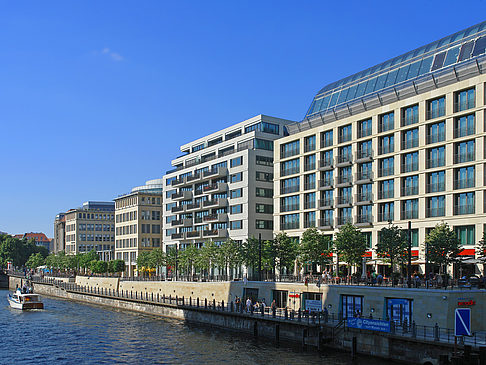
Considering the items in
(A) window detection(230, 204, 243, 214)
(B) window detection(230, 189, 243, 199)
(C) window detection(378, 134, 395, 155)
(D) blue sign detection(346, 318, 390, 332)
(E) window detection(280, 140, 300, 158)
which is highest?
(E) window detection(280, 140, 300, 158)

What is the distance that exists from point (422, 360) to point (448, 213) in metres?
27.8

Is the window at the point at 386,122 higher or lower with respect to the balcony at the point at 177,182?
higher

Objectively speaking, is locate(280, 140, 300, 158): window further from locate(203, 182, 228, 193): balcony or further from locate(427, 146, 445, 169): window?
locate(427, 146, 445, 169): window

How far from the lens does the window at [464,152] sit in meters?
61.8

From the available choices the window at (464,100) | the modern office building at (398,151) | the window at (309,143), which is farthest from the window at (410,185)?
the window at (309,143)

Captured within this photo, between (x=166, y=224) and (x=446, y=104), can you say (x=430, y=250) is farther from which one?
(x=166, y=224)

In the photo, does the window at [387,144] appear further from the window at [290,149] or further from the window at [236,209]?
the window at [236,209]

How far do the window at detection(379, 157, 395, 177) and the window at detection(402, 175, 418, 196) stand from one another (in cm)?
238

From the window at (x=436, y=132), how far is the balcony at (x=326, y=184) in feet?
57.1

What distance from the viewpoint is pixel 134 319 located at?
2857 inches

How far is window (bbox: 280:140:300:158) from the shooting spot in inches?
3447

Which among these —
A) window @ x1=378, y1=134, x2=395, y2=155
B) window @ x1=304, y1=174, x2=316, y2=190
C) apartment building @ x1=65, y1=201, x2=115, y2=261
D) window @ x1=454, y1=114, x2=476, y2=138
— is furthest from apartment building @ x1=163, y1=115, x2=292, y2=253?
apartment building @ x1=65, y1=201, x2=115, y2=261

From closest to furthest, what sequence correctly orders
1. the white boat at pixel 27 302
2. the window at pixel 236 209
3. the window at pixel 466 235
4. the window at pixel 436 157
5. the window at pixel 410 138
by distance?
the window at pixel 466 235 → the window at pixel 436 157 → the window at pixel 410 138 → the white boat at pixel 27 302 → the window at pixel 236 209

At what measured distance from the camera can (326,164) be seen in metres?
81.5
